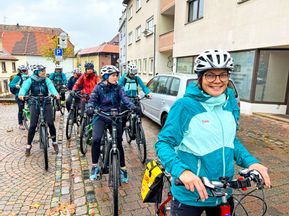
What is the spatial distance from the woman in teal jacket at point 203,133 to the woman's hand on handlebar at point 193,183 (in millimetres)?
144

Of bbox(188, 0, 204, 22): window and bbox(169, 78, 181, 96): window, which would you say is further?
bbox(188, 0, 204, 22): window

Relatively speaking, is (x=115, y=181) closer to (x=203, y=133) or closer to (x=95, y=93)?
(x=95, y=93)

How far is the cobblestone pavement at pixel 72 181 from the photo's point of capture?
10.7 ft

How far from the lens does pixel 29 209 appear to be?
328 cm

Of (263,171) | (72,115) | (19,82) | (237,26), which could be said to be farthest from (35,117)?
(237,26)

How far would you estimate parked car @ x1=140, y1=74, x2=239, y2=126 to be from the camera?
5.88 m

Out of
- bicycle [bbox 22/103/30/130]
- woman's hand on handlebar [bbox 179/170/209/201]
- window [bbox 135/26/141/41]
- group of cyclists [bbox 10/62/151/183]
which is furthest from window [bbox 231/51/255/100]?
window [bbox 135/26/141/41]

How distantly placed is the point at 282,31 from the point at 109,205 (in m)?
7.69

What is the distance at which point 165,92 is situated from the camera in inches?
263

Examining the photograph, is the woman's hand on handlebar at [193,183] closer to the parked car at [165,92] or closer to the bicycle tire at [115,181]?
the bicycle tire at [115,181]

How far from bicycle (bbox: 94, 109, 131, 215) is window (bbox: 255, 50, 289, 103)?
24.4 feet

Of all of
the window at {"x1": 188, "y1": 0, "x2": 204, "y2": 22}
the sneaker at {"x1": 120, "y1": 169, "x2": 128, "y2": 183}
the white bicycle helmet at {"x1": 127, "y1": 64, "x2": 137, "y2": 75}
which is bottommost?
the sneaker at {"x1": 120, "y1": 169, "x2": 128, "y2": 183}

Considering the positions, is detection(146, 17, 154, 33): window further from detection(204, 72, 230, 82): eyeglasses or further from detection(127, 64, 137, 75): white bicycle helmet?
detection(204, 72, 230, 82): eyeglasses

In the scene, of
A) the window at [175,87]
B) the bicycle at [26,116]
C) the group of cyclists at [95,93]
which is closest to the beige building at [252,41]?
the window at [175,87]
